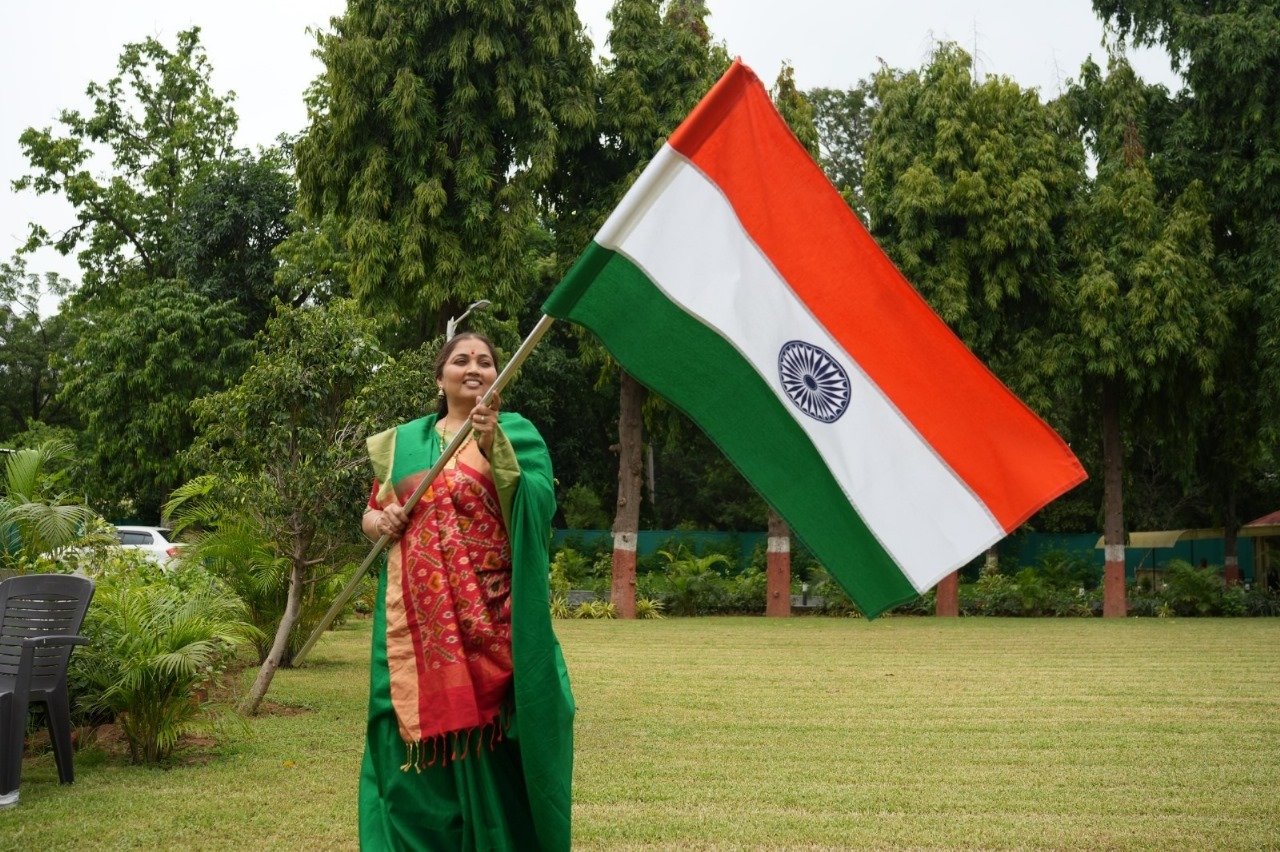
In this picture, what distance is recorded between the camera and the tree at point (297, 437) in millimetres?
9258

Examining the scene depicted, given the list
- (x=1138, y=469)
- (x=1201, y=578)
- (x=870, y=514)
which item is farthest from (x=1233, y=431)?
(x=870, y=514)

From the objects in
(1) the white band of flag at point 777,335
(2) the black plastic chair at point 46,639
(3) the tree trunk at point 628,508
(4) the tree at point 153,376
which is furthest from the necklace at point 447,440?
(4) the tree at point 153,376

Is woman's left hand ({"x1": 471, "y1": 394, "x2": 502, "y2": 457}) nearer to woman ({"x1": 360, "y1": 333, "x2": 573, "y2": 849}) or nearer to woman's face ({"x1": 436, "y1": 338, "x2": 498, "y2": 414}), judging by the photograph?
woman ({"x1": 360, "y1": 333, "x2": 573, "y2": 849})

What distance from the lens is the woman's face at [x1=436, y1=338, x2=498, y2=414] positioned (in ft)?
14.3

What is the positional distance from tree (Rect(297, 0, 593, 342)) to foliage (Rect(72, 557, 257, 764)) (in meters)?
12.7

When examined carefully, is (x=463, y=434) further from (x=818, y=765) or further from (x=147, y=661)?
(x=818, y=765)

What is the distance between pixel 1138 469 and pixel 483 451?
38.0 meters

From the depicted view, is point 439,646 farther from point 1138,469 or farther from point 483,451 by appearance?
point 1138,469

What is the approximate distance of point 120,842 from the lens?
555 centimetres

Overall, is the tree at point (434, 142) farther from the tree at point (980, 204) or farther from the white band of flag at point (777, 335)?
the white band of flag at point (777, 335)

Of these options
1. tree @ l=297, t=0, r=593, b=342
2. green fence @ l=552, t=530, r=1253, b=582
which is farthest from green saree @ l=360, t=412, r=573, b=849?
green fence @ l=552, t=530, r=1253, b=582

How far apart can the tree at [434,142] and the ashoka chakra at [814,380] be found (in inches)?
632

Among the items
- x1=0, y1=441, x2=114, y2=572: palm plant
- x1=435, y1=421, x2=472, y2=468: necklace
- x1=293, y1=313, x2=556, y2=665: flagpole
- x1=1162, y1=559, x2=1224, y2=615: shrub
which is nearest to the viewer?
x1=293, y1=313, x2=556, y2=665: flagpole

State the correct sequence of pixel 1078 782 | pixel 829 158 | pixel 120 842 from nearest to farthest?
pixel 120 842 → pixel 1078 782 → pixel 829 158
